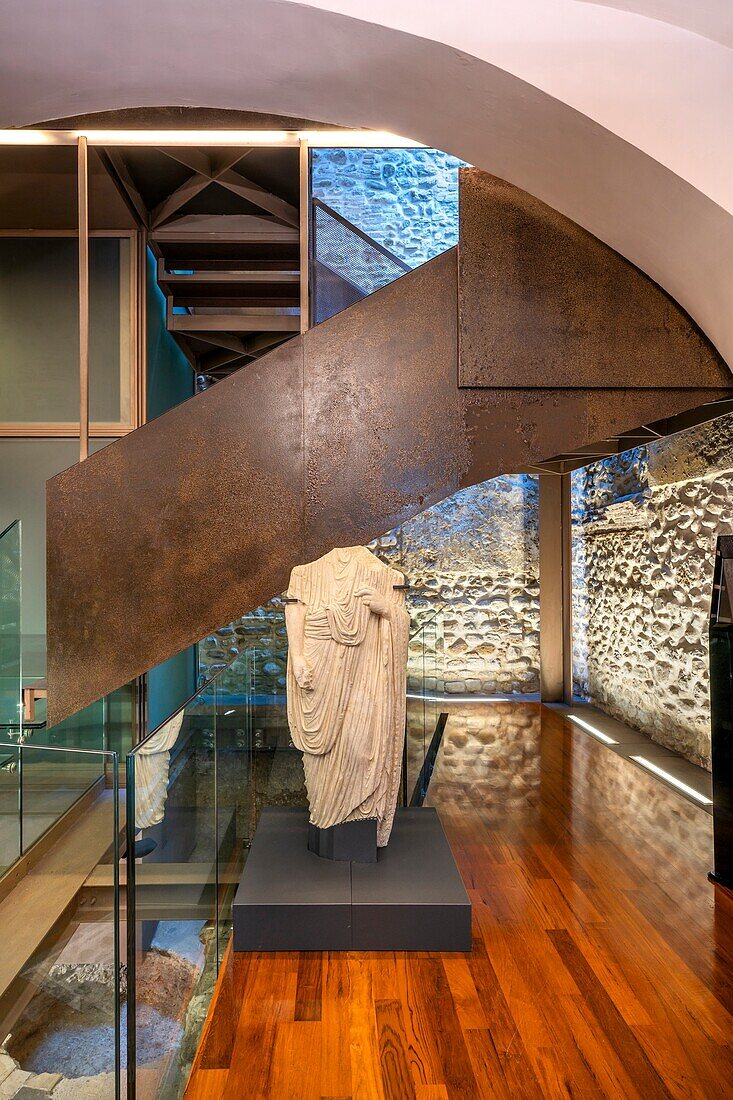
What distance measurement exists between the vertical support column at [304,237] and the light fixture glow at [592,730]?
14.9 ft

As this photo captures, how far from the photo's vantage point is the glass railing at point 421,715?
16.0ft

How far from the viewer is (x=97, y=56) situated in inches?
96.3

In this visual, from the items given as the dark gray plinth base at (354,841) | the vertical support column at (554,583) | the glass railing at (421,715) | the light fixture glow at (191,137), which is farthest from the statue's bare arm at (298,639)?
the vertical support column at (554,583)

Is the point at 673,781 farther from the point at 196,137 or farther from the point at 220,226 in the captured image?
the point at 196,137

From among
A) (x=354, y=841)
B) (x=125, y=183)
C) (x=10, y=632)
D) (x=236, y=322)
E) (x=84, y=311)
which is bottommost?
(x=354, y=841)

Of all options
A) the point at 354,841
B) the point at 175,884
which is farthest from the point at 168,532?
the point at 175,884

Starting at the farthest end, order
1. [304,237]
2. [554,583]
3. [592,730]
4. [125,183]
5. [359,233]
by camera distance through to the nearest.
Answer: [554,583] → [592,730] → [125,183] → [359,233] → [304,237]

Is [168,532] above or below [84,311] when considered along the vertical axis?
below

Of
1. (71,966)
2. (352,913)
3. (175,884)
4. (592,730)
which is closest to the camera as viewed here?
(71,966)

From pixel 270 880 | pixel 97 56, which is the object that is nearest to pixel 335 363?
pixel 97 56

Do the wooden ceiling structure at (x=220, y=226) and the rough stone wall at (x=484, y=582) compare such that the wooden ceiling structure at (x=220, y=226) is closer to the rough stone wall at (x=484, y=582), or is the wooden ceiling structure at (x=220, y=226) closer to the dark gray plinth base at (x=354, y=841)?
the rough stone wall at (x=484, y=582)

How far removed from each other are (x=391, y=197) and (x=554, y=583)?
4.86 metres

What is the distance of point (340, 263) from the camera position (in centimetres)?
493

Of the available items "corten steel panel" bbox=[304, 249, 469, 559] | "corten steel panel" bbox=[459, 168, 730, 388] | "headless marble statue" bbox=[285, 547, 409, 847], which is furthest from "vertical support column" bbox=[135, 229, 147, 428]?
"headless marble statue" bbox=[285, 547, 409, 847]
